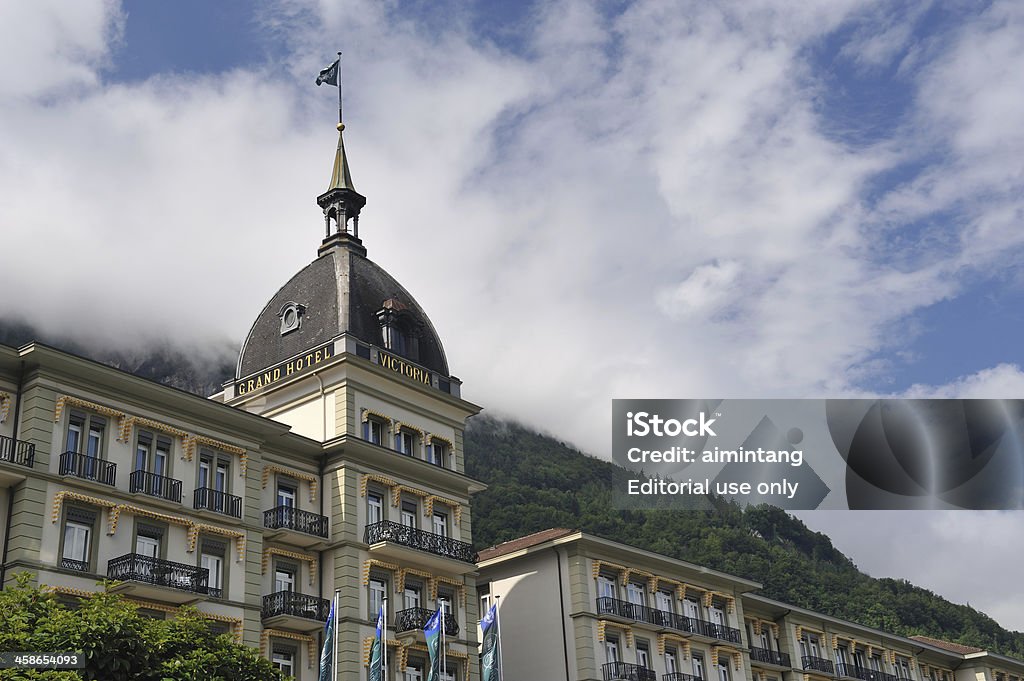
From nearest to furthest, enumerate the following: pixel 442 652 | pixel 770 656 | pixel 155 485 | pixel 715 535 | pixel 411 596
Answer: pixel 155 485 < pixel 442 652 < pixel 411 596 < pixel 770 656 < pixel 715 535

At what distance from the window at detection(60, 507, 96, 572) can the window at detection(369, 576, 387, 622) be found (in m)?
11.6

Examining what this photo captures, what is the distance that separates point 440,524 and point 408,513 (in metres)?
1.96

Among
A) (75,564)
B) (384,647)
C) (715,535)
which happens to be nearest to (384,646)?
(384,647)

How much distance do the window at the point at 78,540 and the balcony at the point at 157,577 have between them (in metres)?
0.80

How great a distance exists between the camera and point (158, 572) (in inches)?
1516

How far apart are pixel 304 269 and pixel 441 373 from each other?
7.94 metres

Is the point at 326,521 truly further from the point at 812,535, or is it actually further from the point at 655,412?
the point at 812,535

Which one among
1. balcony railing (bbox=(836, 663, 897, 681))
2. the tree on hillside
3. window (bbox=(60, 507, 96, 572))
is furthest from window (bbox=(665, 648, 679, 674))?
window (bbox=(60, 507, 96, 572))

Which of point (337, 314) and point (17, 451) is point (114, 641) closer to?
point (17, 451)

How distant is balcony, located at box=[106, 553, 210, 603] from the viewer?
123 feet

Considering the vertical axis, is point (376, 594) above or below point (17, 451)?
below

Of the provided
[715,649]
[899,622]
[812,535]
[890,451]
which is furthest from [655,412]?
[812,535]

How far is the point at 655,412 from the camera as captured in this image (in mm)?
34125

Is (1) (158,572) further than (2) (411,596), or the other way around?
(2) (411,596)
